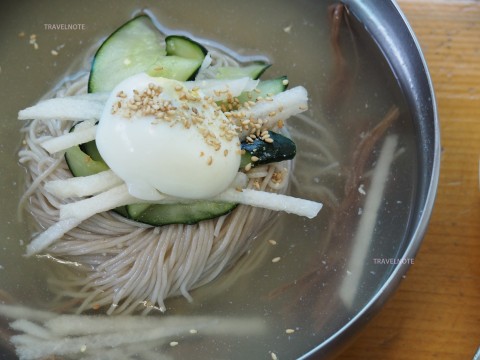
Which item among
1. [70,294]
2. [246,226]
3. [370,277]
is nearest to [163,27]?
[246,226]

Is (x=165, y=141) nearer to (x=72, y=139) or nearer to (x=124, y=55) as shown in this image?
(x=72, y=139)

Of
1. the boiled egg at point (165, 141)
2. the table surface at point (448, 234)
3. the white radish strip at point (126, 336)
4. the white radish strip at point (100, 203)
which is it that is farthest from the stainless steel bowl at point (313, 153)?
the boiled egg at point (165, 141)

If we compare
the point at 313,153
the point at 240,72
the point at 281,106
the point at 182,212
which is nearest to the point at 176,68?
the point at 240,72

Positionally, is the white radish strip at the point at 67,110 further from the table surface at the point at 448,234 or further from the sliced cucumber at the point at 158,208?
the table surface at the point at 448,234

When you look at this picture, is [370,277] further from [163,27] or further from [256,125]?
[163,27]

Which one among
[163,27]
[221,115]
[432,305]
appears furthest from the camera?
[163,27]
